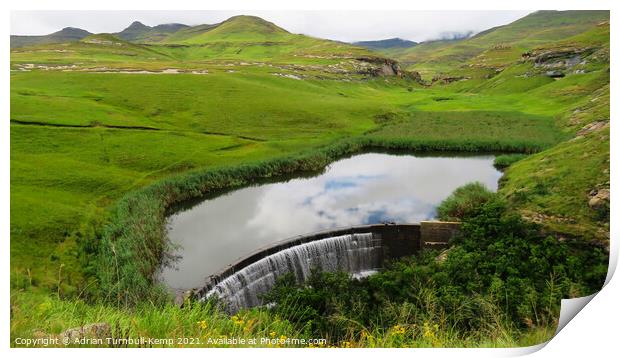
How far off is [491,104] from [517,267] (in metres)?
23.1

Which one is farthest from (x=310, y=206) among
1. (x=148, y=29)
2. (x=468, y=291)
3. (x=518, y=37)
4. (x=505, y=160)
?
(x=468, y=291)

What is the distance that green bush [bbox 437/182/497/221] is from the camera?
13.8 meters

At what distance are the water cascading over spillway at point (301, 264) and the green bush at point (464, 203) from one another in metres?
2.55

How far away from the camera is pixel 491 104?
29359 mm

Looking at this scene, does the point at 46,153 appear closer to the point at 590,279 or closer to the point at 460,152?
the point at 590,279

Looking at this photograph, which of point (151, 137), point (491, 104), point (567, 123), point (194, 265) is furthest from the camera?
point (491, 104)

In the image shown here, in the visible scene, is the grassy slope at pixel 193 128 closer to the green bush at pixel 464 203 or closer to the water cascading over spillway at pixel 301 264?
the green bush at pixel 464 203

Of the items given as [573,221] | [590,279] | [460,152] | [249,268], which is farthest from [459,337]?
[460,152]

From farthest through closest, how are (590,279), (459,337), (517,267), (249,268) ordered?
1. (249,268)
2. (517,267)
3. (590,279)
4. (459,337)

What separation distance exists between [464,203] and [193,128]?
55.2ft

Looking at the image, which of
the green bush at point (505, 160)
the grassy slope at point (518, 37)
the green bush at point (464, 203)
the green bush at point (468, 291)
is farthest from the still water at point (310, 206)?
the grassy slope at point (518, 37)

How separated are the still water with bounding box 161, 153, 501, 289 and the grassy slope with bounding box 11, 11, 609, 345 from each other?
93.7 inches

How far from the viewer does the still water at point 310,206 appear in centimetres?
1404

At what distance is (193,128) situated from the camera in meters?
25.6
